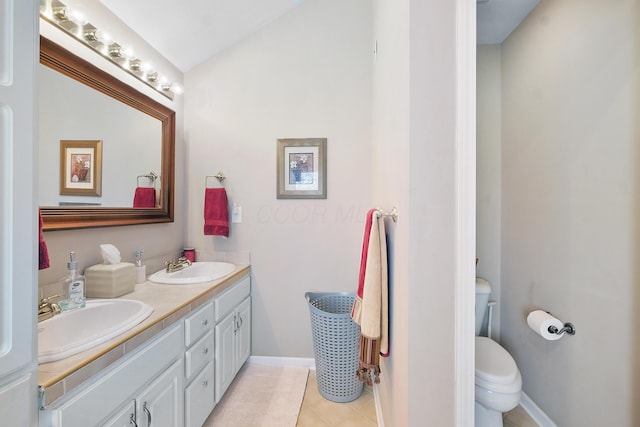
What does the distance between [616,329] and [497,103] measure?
1550 millimetres

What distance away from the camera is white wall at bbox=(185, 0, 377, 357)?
7.05 ft

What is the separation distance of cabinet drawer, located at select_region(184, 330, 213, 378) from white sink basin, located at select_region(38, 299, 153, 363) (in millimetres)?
348

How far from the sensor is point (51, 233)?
4.11 feet

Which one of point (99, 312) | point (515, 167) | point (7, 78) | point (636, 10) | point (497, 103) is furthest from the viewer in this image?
point (497, 103)

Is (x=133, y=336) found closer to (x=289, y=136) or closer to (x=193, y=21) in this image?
(x=289, y=136)

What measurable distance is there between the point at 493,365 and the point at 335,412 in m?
0.99

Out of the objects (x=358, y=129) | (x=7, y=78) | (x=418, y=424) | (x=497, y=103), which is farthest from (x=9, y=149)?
(x=497, y=103)

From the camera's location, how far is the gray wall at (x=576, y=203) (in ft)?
3.67

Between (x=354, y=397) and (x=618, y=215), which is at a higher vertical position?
(x=618, y=215)

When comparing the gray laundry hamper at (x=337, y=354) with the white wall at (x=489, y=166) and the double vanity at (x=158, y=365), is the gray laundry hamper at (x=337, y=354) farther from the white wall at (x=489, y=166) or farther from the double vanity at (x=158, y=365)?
the white wall at (x=489, y=166)

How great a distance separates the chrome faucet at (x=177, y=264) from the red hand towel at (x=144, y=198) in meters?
0.43

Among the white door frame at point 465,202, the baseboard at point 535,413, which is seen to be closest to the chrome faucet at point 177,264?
the white door frame at point 465,202

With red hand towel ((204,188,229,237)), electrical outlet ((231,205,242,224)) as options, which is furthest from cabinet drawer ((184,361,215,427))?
electrical outlet ((231,205,242,224))

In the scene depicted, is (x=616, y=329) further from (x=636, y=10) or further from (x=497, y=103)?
(x=497, y=103)
